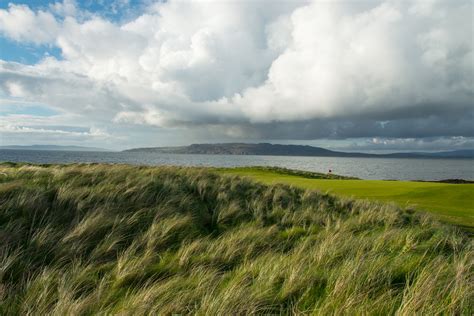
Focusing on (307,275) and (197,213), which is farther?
(197,213)

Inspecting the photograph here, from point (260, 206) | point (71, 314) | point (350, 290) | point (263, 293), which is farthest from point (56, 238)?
point (260, 206)

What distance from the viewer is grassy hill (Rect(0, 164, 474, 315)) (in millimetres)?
2617

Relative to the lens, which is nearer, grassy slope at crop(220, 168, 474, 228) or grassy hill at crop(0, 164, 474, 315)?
grassy hill at crop(0, 164, 474, 315)

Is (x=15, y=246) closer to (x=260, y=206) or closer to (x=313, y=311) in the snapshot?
(x=313, y=311)

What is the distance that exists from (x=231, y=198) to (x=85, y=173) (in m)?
4.25

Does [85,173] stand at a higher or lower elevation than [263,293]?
higher

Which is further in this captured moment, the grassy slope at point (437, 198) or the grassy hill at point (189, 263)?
the grassy slope at point (437, 198)

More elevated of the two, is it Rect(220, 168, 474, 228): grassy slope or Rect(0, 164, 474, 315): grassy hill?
Rect(0, 164, 474, 315): grassy hill

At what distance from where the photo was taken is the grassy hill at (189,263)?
2.62 meters

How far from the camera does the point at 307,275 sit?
318cm

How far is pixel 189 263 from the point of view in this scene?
373cm

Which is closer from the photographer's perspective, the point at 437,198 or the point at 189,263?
the point at 189,263

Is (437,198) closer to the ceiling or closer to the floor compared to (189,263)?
closer to the floor

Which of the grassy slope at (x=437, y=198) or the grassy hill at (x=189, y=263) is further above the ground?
the grassy hill at (x=189, y=263)
